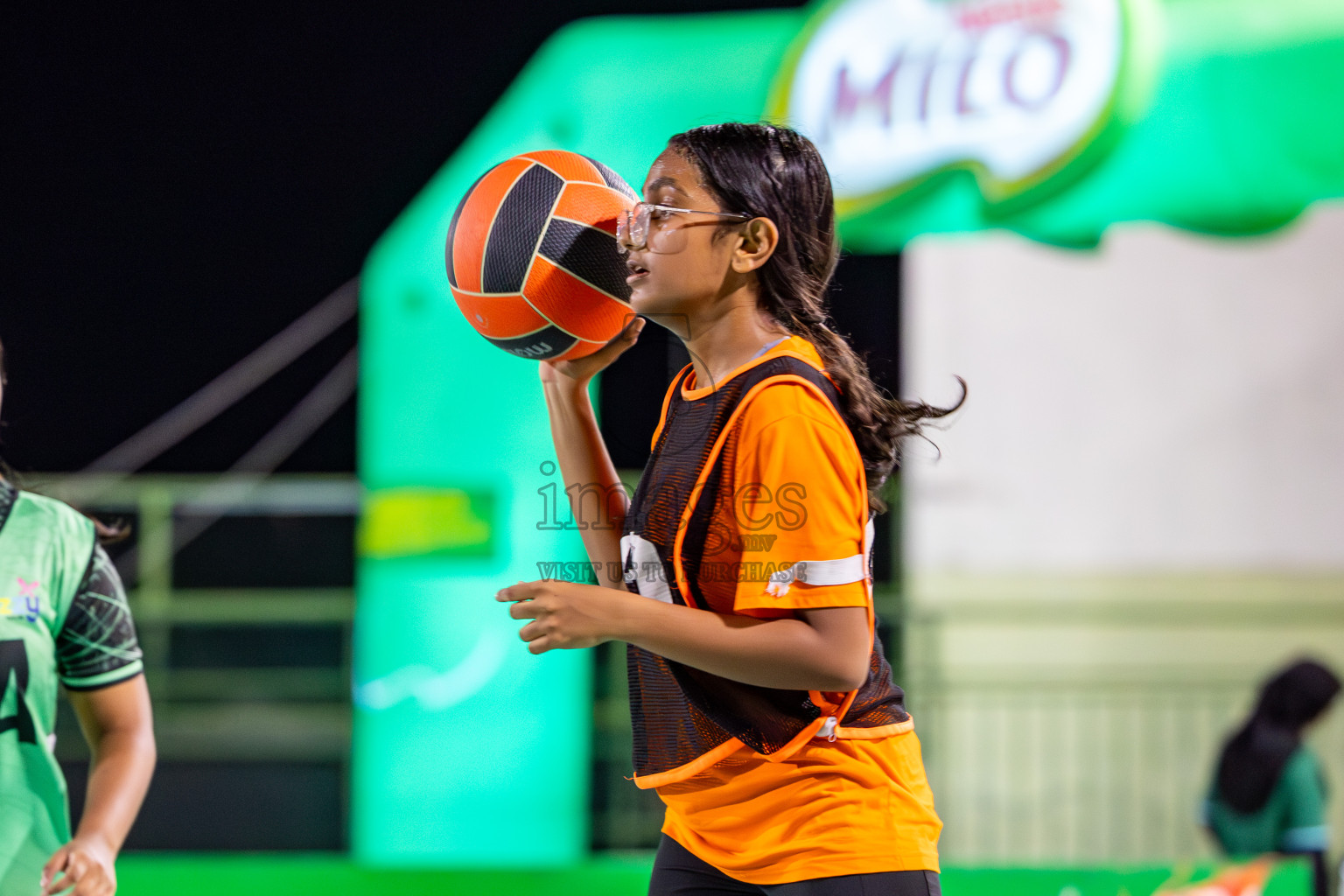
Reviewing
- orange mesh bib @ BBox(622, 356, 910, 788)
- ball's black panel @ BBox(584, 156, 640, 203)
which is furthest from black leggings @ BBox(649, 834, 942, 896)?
ball's black panel @ BBox(584, 156, 640, 203)

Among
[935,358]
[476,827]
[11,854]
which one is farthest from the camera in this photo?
[935,358]

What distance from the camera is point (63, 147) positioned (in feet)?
17.3

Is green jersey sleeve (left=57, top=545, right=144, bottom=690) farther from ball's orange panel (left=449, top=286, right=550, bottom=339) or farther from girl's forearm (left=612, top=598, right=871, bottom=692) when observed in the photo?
girl's forearm (left=612, top=598, right=871, bottom=692)

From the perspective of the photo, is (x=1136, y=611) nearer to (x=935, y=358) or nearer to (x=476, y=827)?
(x=935, y=358)

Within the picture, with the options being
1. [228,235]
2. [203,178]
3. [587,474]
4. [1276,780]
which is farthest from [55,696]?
[228,235]

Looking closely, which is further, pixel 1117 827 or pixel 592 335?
pixel 1117 827

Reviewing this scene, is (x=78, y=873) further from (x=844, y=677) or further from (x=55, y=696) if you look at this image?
(x=844, y=677)

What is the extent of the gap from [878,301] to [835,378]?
11.1 ft

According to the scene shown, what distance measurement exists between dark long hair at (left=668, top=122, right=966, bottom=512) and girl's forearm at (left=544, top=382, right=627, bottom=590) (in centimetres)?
33

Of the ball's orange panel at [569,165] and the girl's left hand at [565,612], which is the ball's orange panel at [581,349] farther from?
the girl's left hand at [565,612]

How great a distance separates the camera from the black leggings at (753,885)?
1.34 m

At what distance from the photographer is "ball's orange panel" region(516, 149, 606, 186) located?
1.73 meters

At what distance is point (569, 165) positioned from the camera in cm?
174

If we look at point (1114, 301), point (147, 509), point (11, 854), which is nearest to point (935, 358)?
point (1114, 301)
